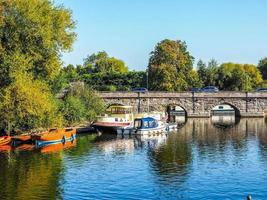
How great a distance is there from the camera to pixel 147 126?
242 ft

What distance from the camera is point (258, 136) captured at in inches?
2790

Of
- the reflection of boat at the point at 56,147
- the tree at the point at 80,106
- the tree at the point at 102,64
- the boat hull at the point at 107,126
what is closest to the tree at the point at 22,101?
the reflection of boat at the point at 56,147

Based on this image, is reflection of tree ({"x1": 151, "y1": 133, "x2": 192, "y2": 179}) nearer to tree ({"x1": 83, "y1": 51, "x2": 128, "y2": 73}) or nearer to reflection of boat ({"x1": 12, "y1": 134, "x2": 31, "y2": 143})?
reflection of boat ({"x1": 12, "y1": 134, "x2": 31, "y2": 143})

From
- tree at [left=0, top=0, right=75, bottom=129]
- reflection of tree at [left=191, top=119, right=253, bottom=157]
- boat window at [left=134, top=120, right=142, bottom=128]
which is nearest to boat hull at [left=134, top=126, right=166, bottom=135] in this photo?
boat window at [left=134, top=120, right=142, bottom=128]

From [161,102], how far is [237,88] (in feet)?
129

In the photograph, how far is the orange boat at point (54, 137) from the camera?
5956cm

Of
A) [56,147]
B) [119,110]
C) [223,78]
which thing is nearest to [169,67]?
[223,78]

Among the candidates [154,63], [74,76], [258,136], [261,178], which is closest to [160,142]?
[258,136]

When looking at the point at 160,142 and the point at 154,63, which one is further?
the point at 154,63

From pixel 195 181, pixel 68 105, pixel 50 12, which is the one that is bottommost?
pixel 195 181

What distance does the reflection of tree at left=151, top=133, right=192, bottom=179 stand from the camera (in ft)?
148

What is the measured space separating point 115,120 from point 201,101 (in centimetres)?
3171

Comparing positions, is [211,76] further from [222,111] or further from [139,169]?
[139,169]

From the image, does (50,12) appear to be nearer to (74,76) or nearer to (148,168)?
(148,168)
